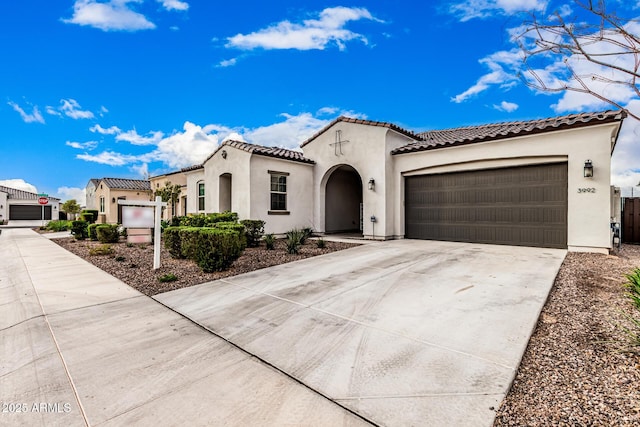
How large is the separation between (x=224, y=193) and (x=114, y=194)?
21.1 meters

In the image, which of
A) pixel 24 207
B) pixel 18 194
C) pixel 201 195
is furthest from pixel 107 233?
pixel 18 194

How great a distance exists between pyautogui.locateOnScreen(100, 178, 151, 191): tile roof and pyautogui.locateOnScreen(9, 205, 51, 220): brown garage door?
1331 centimetres

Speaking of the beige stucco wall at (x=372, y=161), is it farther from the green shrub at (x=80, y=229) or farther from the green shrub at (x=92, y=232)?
the green shrub at (x=80, y=229)

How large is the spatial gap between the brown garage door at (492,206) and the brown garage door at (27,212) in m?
44.9

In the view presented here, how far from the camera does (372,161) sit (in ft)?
39.6

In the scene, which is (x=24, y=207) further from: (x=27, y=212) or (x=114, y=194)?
(x=114, y=194)

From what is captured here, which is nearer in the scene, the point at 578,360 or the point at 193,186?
the point at 578,360

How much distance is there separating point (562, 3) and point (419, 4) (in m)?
7.02

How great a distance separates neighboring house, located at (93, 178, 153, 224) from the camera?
2869 centimetres

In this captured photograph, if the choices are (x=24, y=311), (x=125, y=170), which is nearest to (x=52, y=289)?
(x=24, y=311)

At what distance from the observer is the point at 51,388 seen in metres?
2.39

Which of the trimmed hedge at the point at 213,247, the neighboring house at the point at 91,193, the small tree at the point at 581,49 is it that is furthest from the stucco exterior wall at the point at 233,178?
the neighboring house at the point at 91,193

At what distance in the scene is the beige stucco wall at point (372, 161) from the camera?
38.7 ft

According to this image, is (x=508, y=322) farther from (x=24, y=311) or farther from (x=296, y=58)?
(x=296, y=58)
